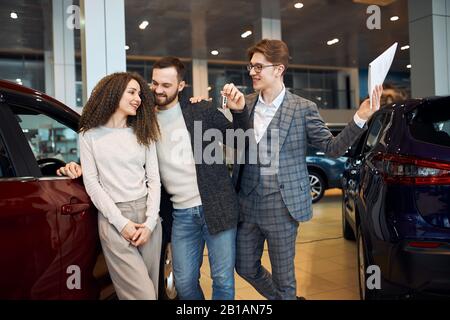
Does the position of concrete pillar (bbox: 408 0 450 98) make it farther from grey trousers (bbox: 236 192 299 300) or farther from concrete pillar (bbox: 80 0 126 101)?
grey trousers (bbox: 236 192 299 300)

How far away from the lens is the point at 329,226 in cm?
645

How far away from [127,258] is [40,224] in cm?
43

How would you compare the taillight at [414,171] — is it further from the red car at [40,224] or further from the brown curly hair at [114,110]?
the red car at [40,224]

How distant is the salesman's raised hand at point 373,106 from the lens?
1890 millimetres

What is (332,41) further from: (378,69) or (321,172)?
(378,69)

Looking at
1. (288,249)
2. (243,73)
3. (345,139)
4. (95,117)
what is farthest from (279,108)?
(243,73)

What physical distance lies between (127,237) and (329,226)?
16.0 ft

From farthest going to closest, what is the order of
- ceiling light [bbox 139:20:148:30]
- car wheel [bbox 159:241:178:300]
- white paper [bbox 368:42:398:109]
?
ceiling light [bbox 139:20:148:30], car wheel [bbox 159:241:178:300], white paper [bbox 368:42:398:109]

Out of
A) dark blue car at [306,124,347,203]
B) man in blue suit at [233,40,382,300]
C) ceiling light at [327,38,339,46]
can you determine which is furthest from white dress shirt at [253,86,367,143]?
ceiling light at [327,38,339,46]

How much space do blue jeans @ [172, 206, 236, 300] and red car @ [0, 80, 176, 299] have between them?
0.40 meters

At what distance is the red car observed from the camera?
1.88m

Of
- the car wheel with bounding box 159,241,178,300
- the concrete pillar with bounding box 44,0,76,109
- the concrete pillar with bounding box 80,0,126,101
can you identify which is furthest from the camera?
the concrete pillar with bounding box 44,0,76,109

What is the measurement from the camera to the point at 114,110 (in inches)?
83.8

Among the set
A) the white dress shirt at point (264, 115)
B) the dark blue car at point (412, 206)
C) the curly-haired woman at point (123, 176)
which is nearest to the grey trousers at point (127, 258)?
the curly-haired woman at point (123, 176)
